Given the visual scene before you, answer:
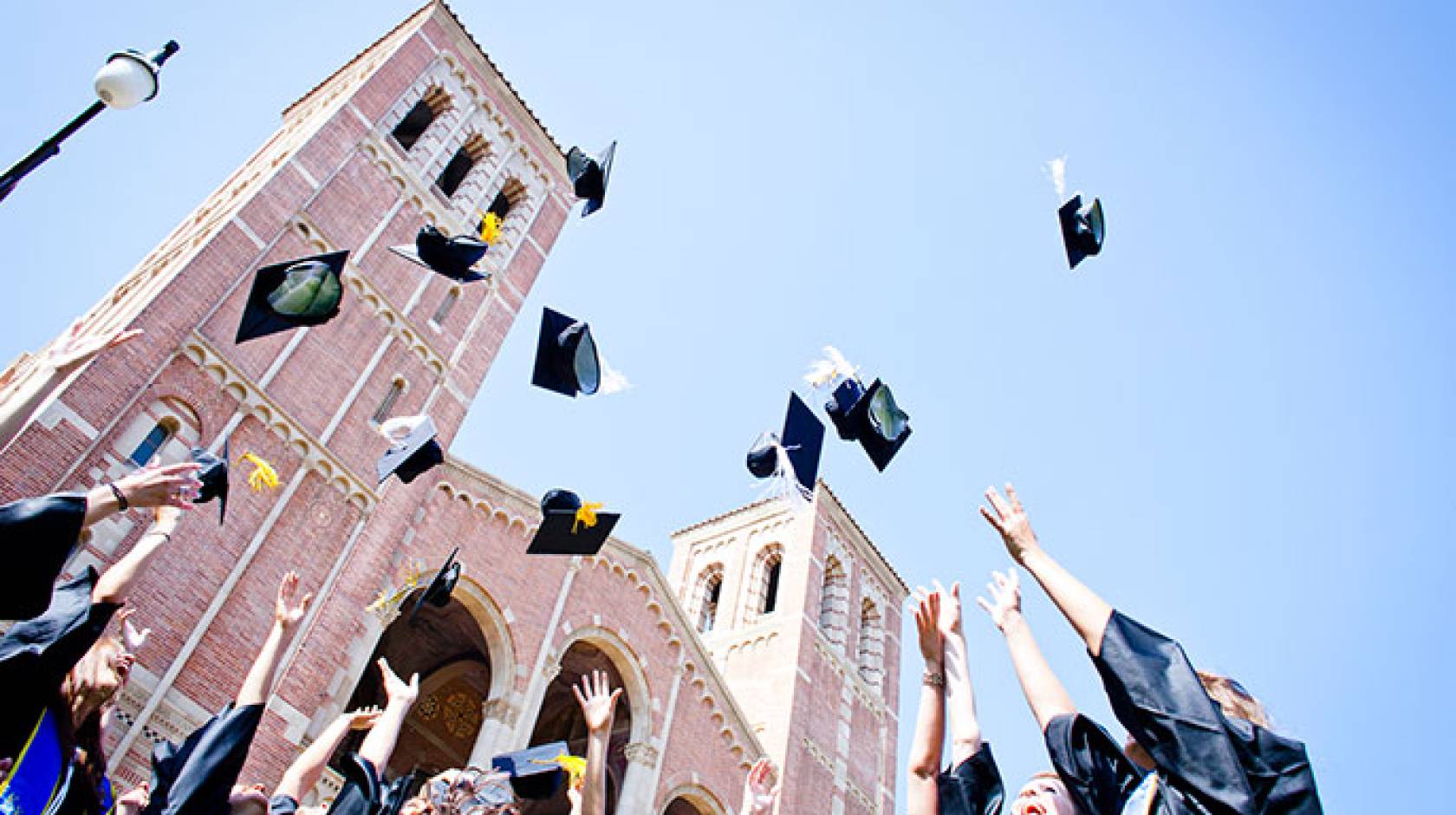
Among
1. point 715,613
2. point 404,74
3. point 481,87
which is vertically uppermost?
point 481,87

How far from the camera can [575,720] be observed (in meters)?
17.0

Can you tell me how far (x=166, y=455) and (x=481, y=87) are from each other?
10.8m

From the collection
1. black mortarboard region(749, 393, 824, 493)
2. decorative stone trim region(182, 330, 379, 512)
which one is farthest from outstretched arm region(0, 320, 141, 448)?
decorative stone trim region(182, 330, 379, 512)

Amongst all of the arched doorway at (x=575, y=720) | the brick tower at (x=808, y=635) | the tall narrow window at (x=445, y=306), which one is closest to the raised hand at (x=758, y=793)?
the arched doorway at (x=575, y=720)

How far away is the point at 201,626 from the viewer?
9203mm

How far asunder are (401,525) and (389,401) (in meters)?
1.91

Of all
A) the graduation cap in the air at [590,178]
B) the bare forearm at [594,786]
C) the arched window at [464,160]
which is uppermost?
the arched window at [464,160]

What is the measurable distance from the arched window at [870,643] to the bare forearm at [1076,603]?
2020cm

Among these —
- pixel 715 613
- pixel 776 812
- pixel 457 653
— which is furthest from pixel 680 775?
pixel 715 613

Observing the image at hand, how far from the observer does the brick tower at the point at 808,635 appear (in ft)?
59.8

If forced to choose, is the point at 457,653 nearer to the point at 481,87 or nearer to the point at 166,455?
the point at 166,455

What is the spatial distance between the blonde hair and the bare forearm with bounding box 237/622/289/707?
3.00m

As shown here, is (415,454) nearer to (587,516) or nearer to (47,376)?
(587,516)

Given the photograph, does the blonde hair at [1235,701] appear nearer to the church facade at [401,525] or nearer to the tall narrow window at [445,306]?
the church facade at [401,525]
